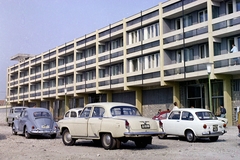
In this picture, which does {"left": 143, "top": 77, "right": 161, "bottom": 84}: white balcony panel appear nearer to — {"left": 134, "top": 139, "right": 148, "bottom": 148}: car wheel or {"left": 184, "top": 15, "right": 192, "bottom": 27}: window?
{"left": 184, "top": 15, "right": 192, "bottom": 27}: window

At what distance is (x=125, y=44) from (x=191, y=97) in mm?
10875

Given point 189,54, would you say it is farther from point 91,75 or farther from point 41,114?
point 91,75

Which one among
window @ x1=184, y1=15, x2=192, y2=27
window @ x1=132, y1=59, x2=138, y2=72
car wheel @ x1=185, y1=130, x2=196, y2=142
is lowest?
car wheel @ x1=185, y1=130, x2=196, y2=142

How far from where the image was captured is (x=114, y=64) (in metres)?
43.7

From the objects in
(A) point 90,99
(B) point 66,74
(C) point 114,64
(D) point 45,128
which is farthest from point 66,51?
(D) point 45,128

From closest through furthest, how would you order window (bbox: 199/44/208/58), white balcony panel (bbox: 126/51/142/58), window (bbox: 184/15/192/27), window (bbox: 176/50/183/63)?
window (bbox: 199/44/208/58), window (bbox: 184/15/192/27), window (bbox: 176/50/183/63), white balcony panel (bbox: 126/51/142/58)

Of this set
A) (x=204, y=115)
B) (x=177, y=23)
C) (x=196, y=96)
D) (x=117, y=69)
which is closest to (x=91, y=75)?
(x=117, y=69)

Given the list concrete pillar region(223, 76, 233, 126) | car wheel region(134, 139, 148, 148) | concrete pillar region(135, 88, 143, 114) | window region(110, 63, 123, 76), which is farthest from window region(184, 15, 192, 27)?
car wheel region(134, 139, 148, 148)

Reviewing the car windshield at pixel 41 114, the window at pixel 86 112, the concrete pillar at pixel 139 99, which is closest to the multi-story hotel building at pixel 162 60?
the concrete pillar at pixel 139 99

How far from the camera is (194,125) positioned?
52.4 feet

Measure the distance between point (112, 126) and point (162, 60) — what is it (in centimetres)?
2246

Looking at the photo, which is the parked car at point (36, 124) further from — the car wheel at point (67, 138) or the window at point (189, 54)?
the window at point (189, 54)

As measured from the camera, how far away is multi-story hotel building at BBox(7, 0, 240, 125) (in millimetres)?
28953

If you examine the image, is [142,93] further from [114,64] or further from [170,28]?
[170,28]
